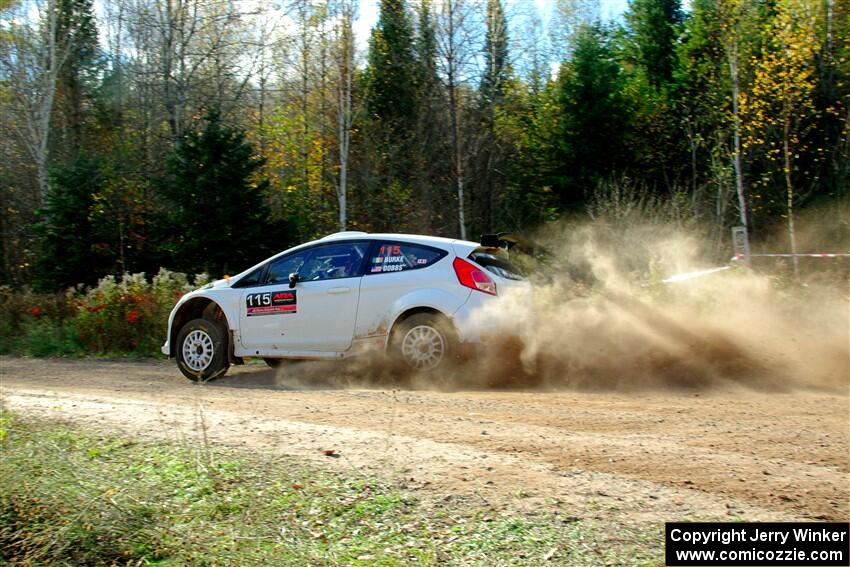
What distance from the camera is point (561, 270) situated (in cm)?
1140

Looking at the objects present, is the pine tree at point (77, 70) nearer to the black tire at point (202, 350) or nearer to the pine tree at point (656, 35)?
the pine tree at point (656, 35)

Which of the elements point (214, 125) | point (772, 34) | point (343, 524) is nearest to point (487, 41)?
point (772, 34)

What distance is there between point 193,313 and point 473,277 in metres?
3.99

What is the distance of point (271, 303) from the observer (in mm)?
10523

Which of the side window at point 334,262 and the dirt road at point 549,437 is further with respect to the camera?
the side window at point 334,262

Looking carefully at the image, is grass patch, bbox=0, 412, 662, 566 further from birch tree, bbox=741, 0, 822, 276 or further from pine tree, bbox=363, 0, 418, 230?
pine tree, bbox=363, 0, 418, 230

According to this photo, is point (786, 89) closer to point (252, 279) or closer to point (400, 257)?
point (400, 257)

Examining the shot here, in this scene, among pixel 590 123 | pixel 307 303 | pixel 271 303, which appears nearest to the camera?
pixel 307 303

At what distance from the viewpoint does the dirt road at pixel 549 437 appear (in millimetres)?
5191

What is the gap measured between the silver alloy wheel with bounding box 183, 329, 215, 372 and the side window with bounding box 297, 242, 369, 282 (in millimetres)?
1529

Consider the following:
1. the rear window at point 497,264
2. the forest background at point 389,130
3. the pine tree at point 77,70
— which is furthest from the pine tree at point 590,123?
the pine tree at point 77,70

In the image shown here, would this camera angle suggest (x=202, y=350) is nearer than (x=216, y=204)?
Yes

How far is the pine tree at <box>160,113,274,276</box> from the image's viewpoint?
74.0 feet

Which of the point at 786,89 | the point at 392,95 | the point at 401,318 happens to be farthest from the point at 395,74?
the point at 401,318
